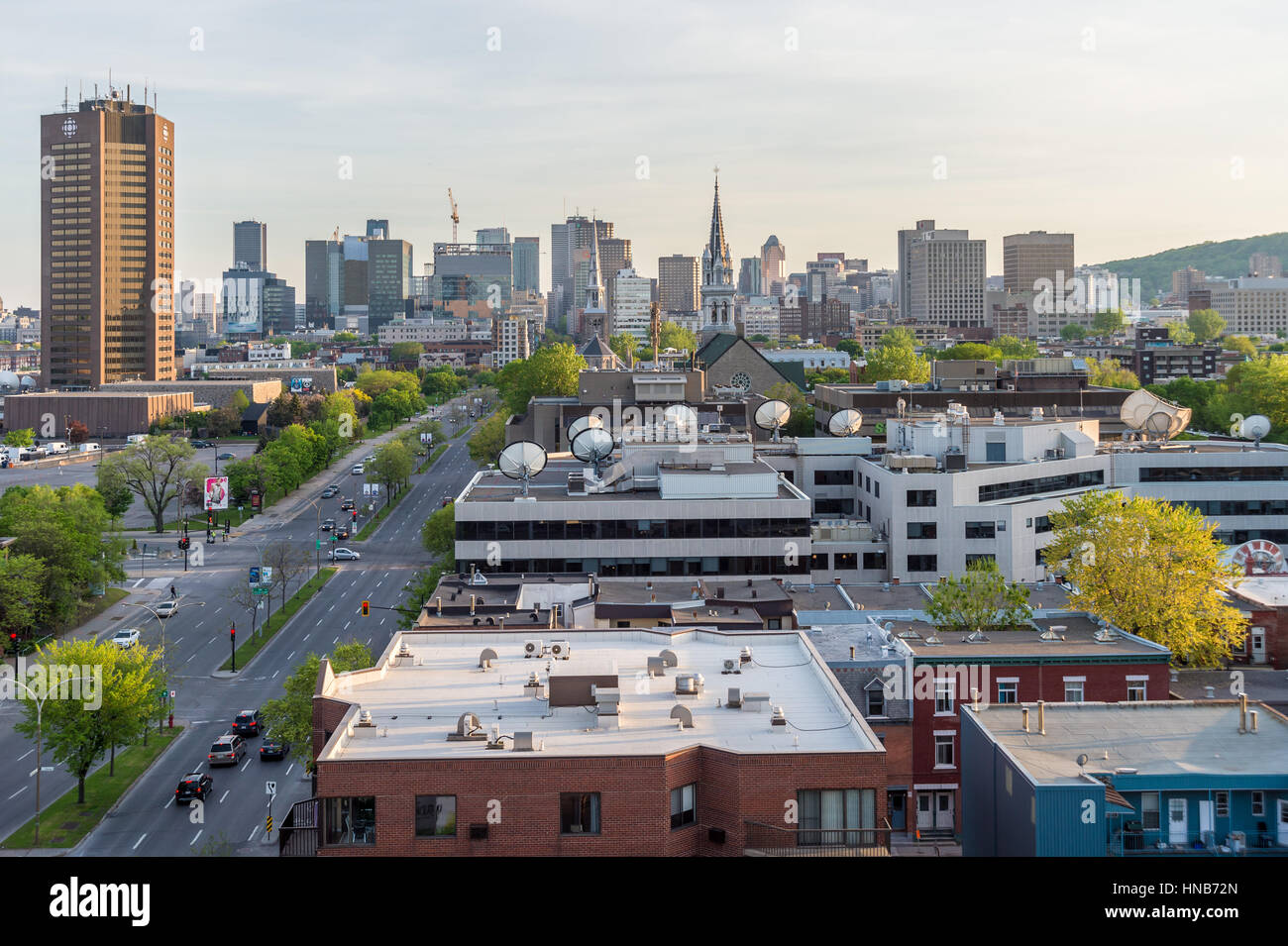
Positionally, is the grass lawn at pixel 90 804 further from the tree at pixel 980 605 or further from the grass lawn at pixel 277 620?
the tree at pixel 980 605

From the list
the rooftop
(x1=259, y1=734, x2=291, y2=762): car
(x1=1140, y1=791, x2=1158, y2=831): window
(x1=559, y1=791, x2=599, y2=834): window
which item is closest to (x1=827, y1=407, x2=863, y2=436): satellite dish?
(x1=259, y1=734, x2=291, y2=762): car

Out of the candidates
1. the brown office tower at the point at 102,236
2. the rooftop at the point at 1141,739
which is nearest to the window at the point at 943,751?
the rooftop at the point at 1141,739

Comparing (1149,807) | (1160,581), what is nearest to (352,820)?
(1149,807)

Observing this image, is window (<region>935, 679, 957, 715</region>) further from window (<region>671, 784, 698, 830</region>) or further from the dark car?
the dark car

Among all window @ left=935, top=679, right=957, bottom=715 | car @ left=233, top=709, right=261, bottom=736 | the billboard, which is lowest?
car @ left=233, top=709, right=261, bottom=736

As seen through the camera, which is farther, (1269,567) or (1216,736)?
(1269,567)
